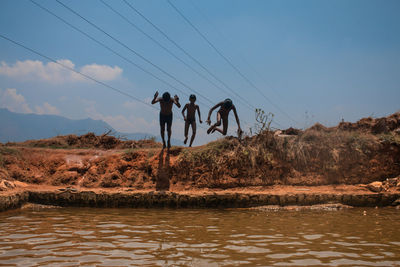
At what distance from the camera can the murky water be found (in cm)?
361

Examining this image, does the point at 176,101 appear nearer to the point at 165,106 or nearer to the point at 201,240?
the point at 165,106

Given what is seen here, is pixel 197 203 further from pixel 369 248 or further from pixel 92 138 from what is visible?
pixel 92 138

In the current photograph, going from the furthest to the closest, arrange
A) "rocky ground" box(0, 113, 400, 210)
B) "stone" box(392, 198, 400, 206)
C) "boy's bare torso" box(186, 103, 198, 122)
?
"boy's bare torso" box(186, 103, 198, 122) → "rocky ground" box(0, 113, 400, 210) → "stone" box(392, 198, 400, 206)

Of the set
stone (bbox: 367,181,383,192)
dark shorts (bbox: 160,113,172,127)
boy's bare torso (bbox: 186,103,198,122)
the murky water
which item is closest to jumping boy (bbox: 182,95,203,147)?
boy's bare torso (bbox: 186,103,198,122)

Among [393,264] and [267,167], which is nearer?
[393,264]

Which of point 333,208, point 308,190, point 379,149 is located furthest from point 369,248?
point 379,149

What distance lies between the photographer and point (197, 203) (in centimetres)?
862

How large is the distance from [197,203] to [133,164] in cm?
324

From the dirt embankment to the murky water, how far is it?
302cm

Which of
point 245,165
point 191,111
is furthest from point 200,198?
point 191,111

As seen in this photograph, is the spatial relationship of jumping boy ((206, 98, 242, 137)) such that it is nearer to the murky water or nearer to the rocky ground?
the rocky ground

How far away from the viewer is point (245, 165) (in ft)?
32.9

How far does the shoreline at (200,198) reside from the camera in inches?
327

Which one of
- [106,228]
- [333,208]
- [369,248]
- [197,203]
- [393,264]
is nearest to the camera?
[393,264]
